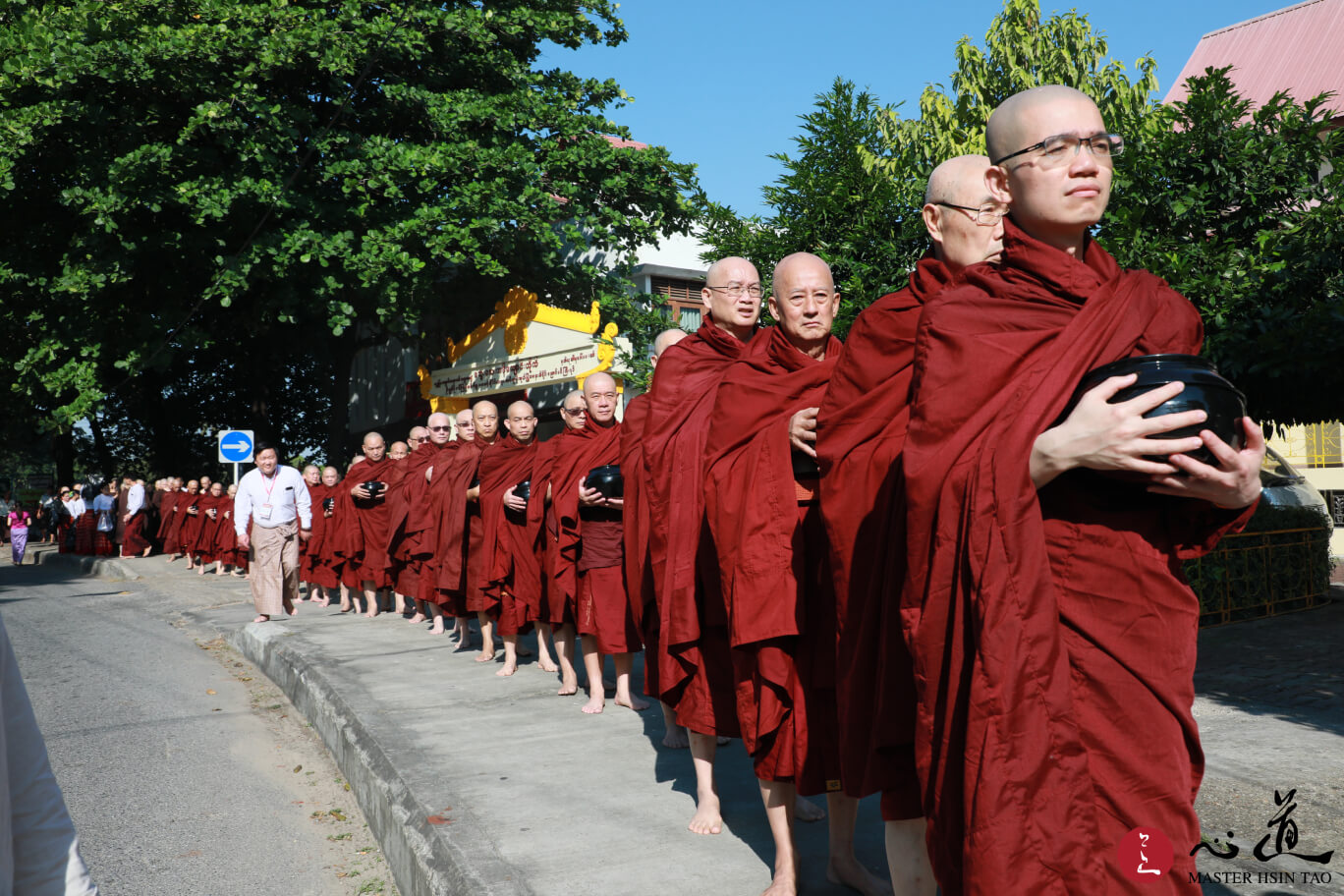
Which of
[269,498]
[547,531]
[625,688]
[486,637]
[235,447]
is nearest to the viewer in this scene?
[625,688]

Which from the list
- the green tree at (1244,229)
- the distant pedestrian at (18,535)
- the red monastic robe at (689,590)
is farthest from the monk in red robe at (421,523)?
the distant pedestrian at (18,535)

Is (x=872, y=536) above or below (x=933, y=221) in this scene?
below

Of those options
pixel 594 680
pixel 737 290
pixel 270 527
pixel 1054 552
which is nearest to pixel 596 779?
pixel 594 680

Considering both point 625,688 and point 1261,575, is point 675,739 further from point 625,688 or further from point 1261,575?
point 1261,575

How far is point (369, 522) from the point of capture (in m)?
11.9

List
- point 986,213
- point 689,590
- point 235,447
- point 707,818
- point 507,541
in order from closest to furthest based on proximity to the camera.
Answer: point 986,213 → point 689,590 → point 707,818 → point 507,541 → point 235,447

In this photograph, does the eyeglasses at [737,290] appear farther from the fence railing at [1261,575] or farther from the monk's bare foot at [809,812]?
the fence railing at [1261,575]

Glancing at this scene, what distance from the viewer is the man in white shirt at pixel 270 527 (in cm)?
A: 1105

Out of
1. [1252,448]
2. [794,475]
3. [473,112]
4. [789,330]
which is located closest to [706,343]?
[789,330]

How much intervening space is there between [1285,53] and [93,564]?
→ 27.1 m

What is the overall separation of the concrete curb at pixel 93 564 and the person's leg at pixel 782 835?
20.1m

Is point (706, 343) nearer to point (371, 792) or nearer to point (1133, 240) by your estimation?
point (371, 792)

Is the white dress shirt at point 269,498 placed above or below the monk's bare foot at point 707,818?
above

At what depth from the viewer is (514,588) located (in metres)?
7.32
